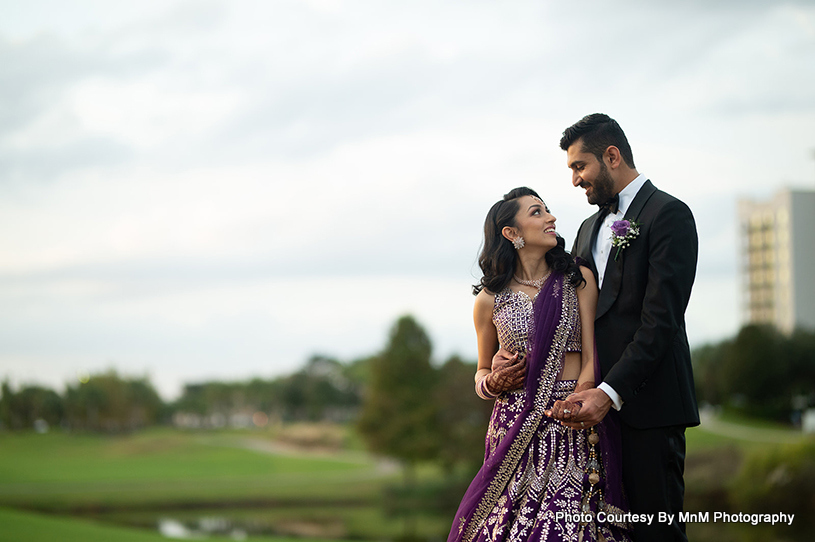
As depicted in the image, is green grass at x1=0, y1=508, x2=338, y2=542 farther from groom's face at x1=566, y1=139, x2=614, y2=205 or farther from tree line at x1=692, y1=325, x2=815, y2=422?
tree line at x1=692, y1=325, x2=815, y2=422

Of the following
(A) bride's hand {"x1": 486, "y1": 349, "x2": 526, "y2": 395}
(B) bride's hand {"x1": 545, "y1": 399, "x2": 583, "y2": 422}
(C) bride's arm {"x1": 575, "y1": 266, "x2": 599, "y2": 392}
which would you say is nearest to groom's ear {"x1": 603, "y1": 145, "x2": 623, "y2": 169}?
(C) bride's arm {"x1": 575, "y1": 266, "x2": 599, "y2": 392}

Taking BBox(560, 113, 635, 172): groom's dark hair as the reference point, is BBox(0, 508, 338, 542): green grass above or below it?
below

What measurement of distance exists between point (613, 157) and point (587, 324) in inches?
37.5

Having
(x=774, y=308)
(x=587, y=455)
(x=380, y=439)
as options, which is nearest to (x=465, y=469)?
(x=380, y=439)

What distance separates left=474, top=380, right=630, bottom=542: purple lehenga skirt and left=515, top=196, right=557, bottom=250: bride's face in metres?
0.82

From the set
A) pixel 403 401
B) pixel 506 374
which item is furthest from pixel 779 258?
pixel 506 374

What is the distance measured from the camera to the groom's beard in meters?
4.21

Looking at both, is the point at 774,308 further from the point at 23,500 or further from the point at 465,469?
the point at 23,500

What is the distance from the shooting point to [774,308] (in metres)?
71.8

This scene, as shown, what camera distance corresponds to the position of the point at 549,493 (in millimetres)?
4078

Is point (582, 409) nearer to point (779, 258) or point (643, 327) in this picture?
point (643, 327)

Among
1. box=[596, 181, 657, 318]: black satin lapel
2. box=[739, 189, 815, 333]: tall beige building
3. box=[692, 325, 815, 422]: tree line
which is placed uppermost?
box=[739, 189, 815, 333]: tall beige building

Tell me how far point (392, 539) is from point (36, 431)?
2985 cm

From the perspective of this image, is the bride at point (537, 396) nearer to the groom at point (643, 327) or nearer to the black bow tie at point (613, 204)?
the groom at point (643, 327)
